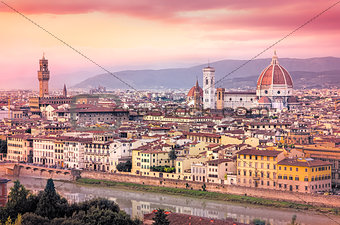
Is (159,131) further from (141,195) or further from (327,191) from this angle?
(327,191)

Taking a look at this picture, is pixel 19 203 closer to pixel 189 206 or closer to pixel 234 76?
pixel 189 206

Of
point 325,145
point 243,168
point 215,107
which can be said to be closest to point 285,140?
point 325,145

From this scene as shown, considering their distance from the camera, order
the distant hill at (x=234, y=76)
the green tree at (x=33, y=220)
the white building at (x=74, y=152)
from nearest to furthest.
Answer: the green tree at (x=33, y=220) < the white building at (x=74, y=152) < the distant hill at (x=234, y=76)

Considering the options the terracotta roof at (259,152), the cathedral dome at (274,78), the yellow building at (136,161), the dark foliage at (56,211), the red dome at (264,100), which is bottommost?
the dark foliage at (56,211)

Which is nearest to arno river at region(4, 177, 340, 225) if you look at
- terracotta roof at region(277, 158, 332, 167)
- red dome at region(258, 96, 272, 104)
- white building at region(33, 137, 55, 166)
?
terracotta roof at region(277, 158, 332, 167)

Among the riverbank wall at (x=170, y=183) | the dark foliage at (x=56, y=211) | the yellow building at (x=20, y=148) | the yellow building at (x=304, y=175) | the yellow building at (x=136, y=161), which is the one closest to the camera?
the dark foliage at (x=56, y=211)

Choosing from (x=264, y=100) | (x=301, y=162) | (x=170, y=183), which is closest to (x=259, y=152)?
(x=301, y=162)

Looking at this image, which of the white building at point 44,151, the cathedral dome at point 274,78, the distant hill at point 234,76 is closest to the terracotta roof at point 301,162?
the white building at point 44,151

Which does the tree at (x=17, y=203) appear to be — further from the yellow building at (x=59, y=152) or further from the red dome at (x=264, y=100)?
the red dome at (x=264, y=100)
